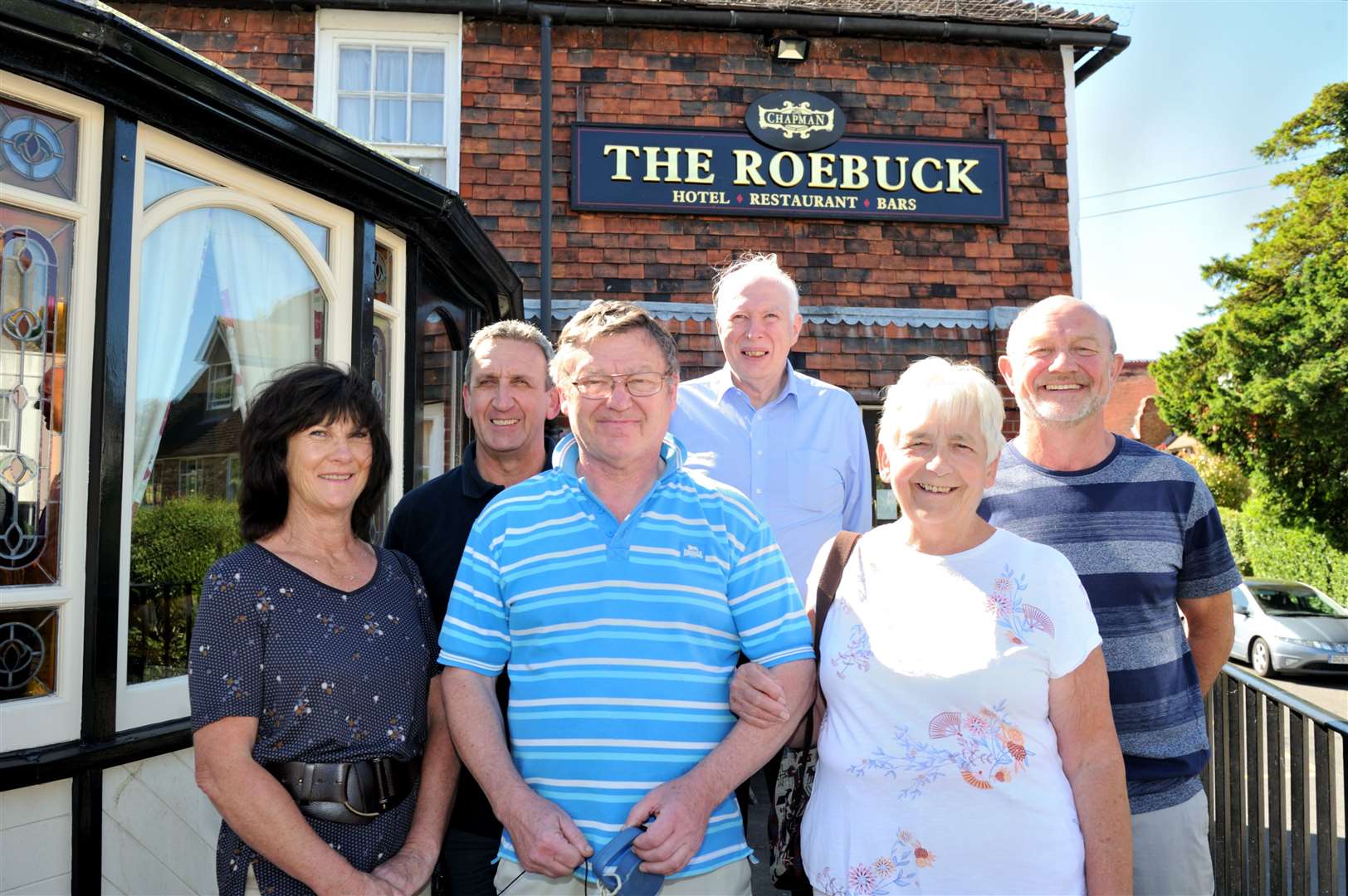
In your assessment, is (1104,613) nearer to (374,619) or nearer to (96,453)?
(374,619)

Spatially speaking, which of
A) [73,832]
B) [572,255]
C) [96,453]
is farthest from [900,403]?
[572,255]

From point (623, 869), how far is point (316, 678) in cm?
64

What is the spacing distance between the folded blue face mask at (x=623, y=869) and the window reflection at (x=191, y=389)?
1.90 m

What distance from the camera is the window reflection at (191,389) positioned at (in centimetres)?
292

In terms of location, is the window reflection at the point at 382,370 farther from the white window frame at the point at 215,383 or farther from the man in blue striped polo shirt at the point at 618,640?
the man in blue striped polo shirt at the point at 618,640

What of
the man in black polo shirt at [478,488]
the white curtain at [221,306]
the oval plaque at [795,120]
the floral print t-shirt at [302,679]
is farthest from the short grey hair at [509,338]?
the oval plaque at [795,120]

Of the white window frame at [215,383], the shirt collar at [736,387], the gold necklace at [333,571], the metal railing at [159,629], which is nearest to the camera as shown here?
the gold necklace at [333,571]

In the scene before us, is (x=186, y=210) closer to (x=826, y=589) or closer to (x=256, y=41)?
(x=826, y=589)

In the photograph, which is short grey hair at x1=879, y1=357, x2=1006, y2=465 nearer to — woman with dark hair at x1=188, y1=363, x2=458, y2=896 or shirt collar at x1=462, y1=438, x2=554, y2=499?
shirt collar at x1=462, y1=438, x2=554, y2=499

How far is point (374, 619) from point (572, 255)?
19.2ft

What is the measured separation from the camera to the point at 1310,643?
430 inches

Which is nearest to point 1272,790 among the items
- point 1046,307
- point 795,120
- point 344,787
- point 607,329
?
point 1046,307

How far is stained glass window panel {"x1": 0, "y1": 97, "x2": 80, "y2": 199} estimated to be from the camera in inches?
100

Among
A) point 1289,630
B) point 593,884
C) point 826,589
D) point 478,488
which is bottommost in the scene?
point 1289,630
